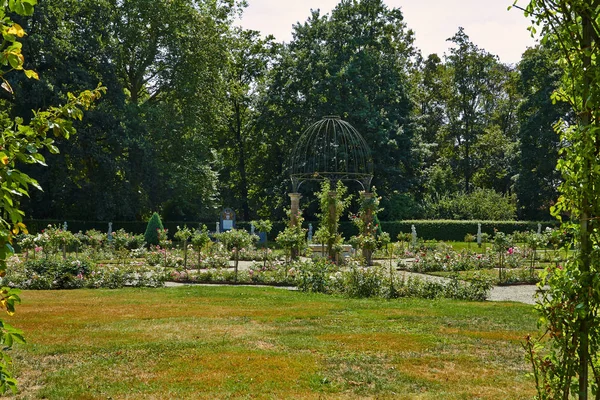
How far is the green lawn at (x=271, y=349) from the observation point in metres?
5.83

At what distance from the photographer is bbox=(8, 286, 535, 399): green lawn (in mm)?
5828

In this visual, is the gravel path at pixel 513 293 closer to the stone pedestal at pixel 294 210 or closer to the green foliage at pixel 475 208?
the stone pedestal at pixel 294 210

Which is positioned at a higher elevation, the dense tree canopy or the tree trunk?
the dense tree canopy

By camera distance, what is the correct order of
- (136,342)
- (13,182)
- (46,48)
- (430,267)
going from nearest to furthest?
(13,182) < (136,342) < (430,267) < (46,48)

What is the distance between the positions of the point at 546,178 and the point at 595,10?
129 ft

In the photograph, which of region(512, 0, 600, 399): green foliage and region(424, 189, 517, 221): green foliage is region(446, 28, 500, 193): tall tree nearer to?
region(424, 189, 517, 221): green foliage

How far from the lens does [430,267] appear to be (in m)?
19.3

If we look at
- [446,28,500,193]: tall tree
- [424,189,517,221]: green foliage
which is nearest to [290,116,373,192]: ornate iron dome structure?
[424,189,517,221]: green foliage

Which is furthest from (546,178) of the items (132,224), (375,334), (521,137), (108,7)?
(375,334)

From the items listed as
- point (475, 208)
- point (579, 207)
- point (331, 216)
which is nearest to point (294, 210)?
point (331, 216)

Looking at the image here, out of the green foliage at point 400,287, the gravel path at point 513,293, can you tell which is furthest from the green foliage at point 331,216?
the green foliage at point 400,287

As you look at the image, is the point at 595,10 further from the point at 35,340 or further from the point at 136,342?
the point at 35,340

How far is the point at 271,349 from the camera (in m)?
7.53

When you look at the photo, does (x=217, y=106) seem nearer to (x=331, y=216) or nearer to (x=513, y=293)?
(x=331, y=216)
